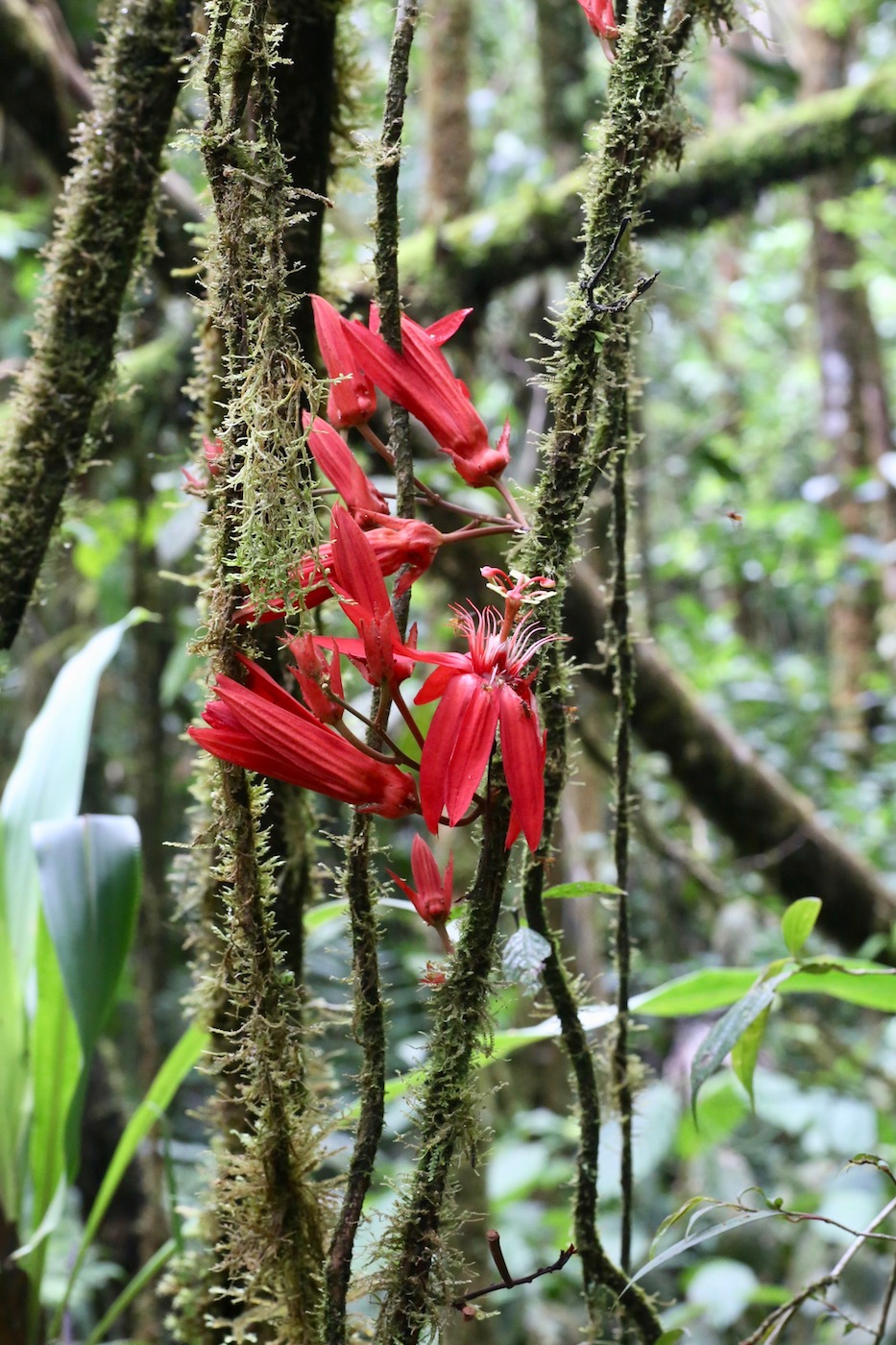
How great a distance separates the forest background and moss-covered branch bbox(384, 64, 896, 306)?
1 cm

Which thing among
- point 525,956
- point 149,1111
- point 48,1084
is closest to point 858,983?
point 525,956

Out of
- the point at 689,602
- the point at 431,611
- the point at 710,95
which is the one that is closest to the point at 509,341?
the point at 431,611

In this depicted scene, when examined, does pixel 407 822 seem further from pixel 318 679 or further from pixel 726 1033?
pixel 318 679

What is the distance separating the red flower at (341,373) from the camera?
0.51m

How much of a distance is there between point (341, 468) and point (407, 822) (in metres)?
2.35

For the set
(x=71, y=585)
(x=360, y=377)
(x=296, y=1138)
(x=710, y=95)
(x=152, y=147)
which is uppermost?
(x=710, y=95)

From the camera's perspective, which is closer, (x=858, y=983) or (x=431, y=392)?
(x=431, y=392)

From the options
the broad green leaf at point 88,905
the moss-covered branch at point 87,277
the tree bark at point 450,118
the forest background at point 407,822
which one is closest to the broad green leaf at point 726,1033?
the forest background at point 407,822

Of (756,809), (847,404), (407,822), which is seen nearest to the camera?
(756,809)

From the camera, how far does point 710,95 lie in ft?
21.5

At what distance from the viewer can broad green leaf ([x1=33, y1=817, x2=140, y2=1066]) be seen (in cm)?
80

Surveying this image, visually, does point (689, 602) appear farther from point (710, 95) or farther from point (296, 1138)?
point (710, 95)

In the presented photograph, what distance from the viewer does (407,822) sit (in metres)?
2.78

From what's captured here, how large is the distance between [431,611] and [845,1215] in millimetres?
1269
